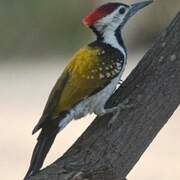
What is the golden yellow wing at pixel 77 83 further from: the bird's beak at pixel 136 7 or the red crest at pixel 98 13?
the bird's beak at pixel 136 7

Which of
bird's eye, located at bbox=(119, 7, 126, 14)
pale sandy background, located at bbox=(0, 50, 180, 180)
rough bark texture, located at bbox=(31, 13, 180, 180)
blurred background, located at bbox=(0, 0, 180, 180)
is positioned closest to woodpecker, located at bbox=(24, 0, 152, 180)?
bird's eye, located at bbox=(119, 7, 126, 14)

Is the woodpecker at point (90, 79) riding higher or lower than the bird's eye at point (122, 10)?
lower

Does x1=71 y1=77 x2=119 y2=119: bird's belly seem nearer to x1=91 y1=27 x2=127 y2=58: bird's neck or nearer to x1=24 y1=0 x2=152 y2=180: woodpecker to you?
x1=24 y1=0 x2=152 y2=180: woodpecker

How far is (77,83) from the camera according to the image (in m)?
3.21

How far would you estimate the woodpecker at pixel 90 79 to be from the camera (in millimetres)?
3119

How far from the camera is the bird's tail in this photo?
3021 mm

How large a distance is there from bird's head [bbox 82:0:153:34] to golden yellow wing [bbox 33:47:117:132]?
11cm

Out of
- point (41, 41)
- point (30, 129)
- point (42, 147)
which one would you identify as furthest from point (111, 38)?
point (41, 41)

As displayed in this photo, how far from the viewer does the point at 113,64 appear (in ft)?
11.0

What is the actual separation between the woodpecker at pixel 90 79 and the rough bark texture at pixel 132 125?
13 cm

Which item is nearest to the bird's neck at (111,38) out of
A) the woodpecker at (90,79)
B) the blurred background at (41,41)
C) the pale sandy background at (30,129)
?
the woodpecker at (90,79)

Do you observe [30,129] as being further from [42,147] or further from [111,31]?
[42,147]

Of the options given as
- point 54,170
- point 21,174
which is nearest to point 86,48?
point 54,170

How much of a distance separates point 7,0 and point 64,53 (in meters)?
0.94
